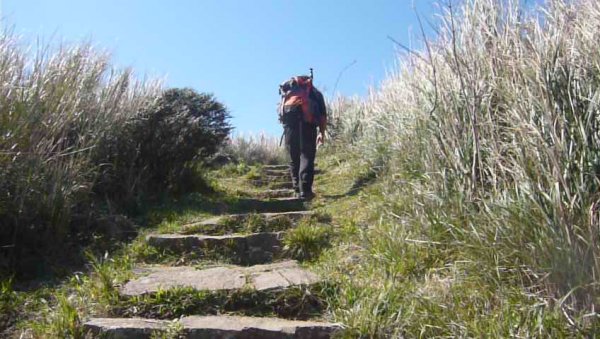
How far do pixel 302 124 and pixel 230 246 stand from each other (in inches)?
109

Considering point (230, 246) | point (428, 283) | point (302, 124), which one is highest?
point (302, 124)

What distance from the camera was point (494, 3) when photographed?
426 cm

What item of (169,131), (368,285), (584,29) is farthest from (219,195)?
(584,29)

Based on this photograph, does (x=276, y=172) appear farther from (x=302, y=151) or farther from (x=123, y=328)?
(x=123, y=328)

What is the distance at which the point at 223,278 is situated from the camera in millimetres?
3689

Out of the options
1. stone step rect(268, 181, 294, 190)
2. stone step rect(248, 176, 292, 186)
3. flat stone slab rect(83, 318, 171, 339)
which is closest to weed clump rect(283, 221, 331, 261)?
flat stone slab rect(83, 318, 171, 339)

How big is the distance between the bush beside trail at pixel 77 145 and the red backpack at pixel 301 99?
965mm

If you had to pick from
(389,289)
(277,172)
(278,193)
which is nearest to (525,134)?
(389,289)

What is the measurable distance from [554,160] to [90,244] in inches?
137

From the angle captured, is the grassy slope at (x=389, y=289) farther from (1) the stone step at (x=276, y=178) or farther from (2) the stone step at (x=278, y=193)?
(1) the stone step at (x=276, y=178)

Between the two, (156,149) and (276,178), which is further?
(276,178)

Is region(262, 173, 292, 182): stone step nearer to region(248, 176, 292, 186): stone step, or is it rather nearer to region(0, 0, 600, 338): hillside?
region(248, 176, 292, 186): stone step

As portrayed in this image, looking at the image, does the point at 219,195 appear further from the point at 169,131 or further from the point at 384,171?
the point at 384,171

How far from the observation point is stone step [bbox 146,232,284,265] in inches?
173
